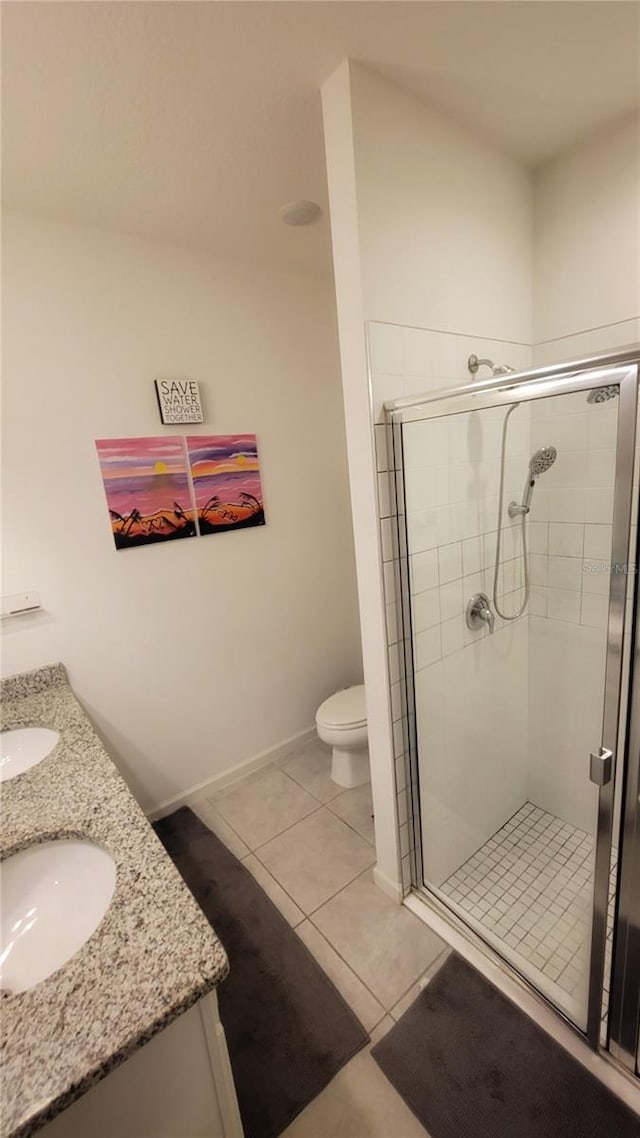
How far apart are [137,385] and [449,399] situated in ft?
4.18

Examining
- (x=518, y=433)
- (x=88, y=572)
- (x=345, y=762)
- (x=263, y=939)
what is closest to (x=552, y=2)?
(x=518, y=433)

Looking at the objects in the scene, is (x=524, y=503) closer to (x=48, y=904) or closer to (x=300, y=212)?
(x=300, y=212)

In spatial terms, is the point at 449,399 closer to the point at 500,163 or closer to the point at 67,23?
the point at 500,163

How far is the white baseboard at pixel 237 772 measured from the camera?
2.16m

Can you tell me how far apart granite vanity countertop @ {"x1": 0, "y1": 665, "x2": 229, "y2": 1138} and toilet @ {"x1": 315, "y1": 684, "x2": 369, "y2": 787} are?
1.18 meters

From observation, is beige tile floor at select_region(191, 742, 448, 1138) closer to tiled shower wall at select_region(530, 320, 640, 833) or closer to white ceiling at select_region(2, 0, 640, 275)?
tiled shower wall at select_region(530, 320, 640, 833)

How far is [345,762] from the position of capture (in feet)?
7.30

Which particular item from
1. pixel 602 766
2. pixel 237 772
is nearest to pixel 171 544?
pixel 237 772

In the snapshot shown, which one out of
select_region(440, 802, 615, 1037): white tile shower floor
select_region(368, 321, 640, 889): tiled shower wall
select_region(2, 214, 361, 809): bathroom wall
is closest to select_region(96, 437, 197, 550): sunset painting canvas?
select_region(2, 214, 361, 809): bathroom wall

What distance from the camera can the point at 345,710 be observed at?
2.21m

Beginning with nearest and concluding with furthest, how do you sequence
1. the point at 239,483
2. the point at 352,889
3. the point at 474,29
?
1. the point at 474,29
2. the point at 352,889
3. the point at 239,483

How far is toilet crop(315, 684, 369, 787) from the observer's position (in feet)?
6.96

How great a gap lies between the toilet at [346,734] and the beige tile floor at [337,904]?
0.22 feet

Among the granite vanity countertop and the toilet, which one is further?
the toilet
